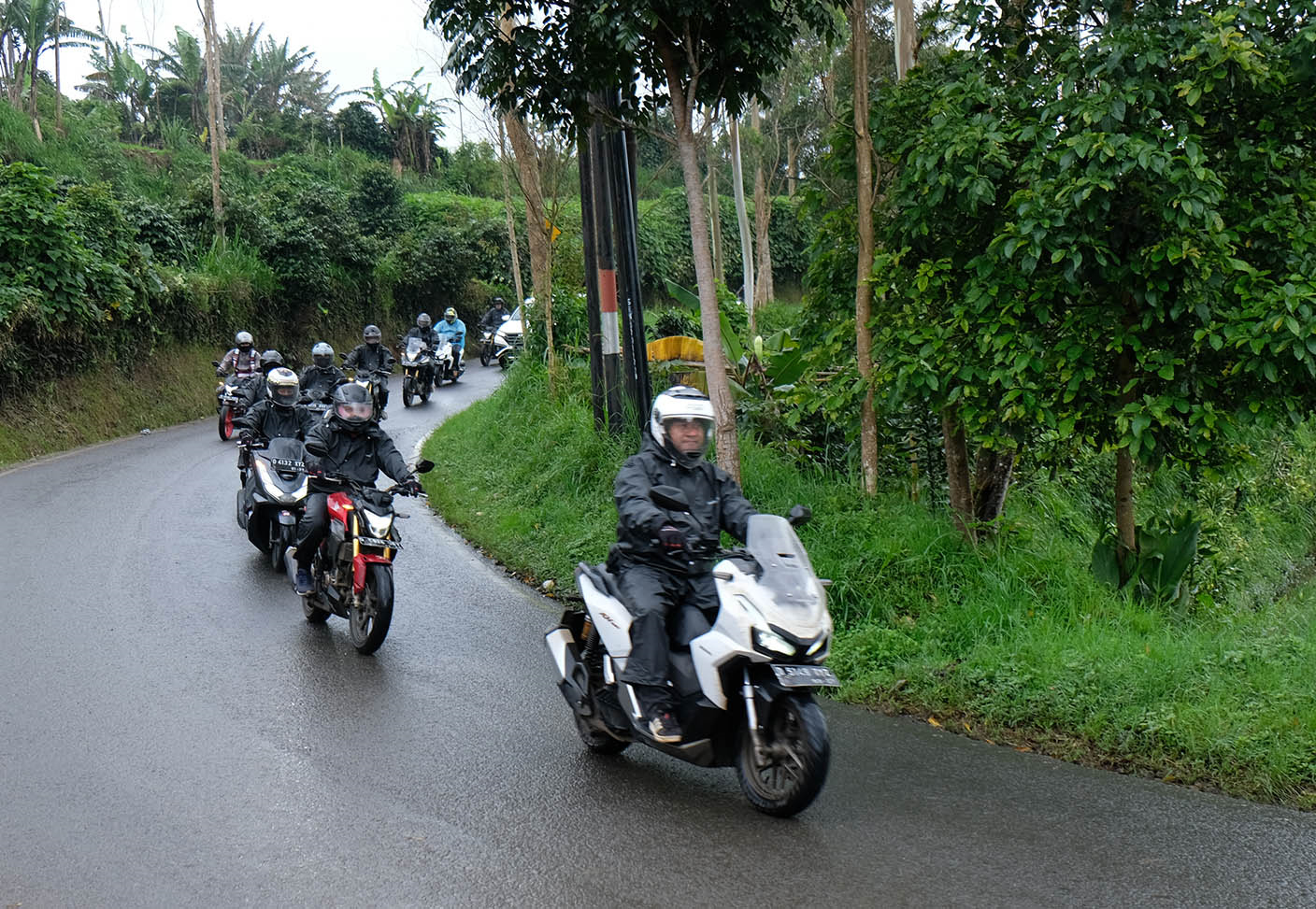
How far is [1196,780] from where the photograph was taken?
557 cm

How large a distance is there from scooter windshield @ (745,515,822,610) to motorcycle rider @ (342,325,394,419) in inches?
604

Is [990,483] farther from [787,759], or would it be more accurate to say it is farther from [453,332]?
[453,332]

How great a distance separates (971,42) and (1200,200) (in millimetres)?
2593

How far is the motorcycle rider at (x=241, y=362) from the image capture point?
63.5 ft

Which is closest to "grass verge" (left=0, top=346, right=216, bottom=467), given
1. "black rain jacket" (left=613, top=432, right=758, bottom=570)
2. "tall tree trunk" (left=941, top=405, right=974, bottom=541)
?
"tall tree trunk" (left=941, top=405, right=974, bottom=541)

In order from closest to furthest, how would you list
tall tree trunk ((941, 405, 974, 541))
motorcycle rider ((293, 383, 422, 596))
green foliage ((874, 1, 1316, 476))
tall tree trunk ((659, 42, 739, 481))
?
green foliage ((874, 1, 1316, 476)), motorcycle rider ((293, 383, 422, 596)), tall tree trunk ((941, 405, 974, 541)), tall tree trunk ((659, 42, 739, 481))

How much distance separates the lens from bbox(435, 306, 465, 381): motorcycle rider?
27688 mm

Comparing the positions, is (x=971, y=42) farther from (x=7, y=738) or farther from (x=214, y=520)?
(x=214, y=520)

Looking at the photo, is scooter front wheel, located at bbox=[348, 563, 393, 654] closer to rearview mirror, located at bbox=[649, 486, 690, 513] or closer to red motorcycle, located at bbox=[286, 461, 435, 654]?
red motorcycle, located at bbox=[286, 461, 435, 654]

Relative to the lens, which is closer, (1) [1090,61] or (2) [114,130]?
(1) [1090,61]

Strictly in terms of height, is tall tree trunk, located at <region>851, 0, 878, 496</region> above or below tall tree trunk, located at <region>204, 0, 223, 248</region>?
below

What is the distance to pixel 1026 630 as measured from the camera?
726 centimetres

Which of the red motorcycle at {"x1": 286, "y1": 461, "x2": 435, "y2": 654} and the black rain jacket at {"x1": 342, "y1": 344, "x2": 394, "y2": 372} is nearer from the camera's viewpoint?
the red motorcycle at {"x1": 286, "y1": 461, "x2": 435, "y2": 654}

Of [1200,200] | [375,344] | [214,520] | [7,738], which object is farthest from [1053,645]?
[375,344]
